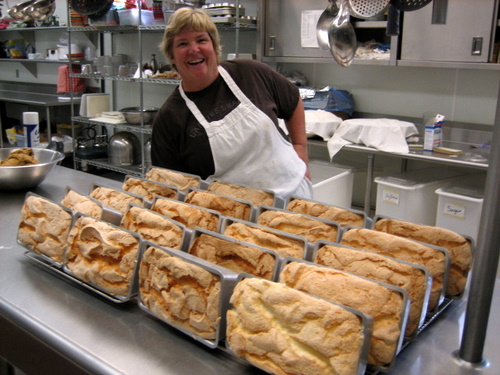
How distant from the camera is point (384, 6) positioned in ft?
4.02

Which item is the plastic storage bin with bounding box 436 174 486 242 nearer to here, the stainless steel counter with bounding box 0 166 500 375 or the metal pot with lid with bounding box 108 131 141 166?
the stainless steel counter with bounding box 0 166 500 375

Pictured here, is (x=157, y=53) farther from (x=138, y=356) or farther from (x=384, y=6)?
(x=138, y=356)

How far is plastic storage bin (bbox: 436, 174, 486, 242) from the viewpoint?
2768 millimetres

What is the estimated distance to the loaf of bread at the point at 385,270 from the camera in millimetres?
833

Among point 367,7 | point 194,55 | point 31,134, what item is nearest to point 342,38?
point 367,7

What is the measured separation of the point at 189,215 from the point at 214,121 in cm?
72

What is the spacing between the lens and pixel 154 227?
110 centimetres

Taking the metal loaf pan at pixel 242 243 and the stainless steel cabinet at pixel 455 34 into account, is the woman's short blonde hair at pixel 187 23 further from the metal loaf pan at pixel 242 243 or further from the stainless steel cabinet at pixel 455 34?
the stainless steel cabinet at pixel 455 34

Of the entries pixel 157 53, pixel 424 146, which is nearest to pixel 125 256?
pixel 424 146

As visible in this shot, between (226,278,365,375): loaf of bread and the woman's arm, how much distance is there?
1397mm

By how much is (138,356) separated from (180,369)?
9 centimetres

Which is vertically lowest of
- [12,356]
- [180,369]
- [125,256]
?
[12,356]

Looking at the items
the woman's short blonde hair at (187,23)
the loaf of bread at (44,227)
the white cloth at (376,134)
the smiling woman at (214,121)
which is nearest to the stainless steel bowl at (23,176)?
the smiling woman at (214,121)

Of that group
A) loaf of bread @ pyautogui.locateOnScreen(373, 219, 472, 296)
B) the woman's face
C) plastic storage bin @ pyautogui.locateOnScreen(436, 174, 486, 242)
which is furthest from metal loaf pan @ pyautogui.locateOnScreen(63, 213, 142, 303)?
plastic storage bin @ pyautogui.locateOnScreen(436, 174, 486, 242)
